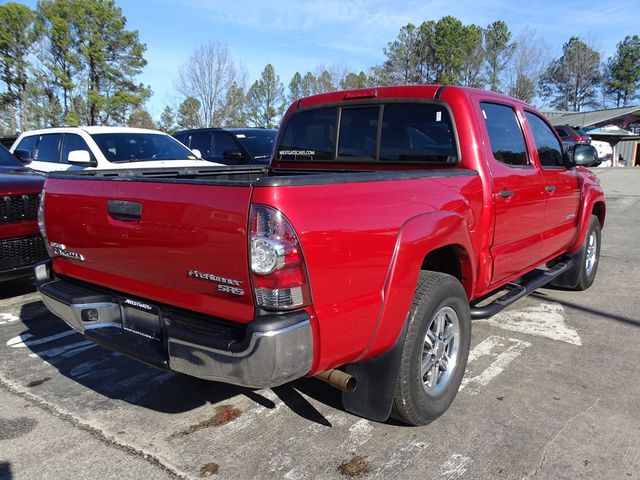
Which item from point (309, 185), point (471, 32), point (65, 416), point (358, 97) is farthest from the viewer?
point (471, 32)

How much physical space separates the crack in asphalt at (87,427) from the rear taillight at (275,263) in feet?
3.72

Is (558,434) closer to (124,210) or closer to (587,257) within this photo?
(124,210)

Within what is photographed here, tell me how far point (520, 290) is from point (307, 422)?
6.74 ft

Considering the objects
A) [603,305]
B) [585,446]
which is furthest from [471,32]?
[585,446]

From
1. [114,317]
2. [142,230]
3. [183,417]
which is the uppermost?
[142,230]

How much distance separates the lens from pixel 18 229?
5.04m

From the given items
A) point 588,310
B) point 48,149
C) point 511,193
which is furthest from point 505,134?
point 48,149

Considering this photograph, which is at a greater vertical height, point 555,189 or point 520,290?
point 555,189

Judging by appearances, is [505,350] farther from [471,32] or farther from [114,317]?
[471,32]

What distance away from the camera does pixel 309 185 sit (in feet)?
7.57

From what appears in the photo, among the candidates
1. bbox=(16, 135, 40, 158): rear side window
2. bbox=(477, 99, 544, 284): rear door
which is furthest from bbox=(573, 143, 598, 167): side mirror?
bbox=(16, 135, 40, 158): rear side window

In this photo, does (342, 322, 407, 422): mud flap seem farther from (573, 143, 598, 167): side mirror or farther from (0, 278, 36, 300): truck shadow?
(0, 278, 36, 300): truck shadow

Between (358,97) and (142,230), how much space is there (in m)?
2.16

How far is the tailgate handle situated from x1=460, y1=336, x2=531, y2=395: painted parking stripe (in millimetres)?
2425
